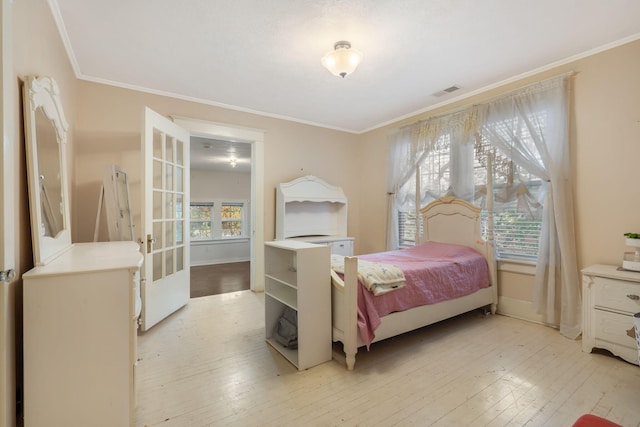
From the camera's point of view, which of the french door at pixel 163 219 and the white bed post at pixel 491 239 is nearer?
the french door at pixel 163 219

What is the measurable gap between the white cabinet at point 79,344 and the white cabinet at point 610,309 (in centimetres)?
331

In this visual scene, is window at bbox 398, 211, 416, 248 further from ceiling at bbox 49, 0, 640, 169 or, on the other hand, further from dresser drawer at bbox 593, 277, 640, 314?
dresser drawer at bbox 593, 277, 640, 314

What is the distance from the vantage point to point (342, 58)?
7.66 ft

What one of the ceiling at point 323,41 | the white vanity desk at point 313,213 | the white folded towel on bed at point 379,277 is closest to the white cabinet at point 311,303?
the white folded towel on bed at point 379,277

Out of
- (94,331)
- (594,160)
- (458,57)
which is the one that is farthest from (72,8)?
(594,160)

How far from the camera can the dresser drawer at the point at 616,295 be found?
214 centimetres

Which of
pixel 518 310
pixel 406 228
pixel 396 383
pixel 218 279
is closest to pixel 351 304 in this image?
pixel 396 383

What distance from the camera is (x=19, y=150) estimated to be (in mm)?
1413

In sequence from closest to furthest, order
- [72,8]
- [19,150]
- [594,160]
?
1. [19,150]
2. [72,8]
3. [594,160]

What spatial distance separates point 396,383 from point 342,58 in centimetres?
249

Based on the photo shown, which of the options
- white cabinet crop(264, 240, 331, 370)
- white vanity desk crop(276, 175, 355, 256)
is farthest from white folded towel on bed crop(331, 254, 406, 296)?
white vanity desk crop(276, 175, 355, 256)

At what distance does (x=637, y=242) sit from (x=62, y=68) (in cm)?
483

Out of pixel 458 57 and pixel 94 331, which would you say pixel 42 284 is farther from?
pixel 458 57

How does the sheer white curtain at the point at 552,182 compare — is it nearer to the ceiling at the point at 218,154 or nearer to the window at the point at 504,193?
the window at the point at 504,193
